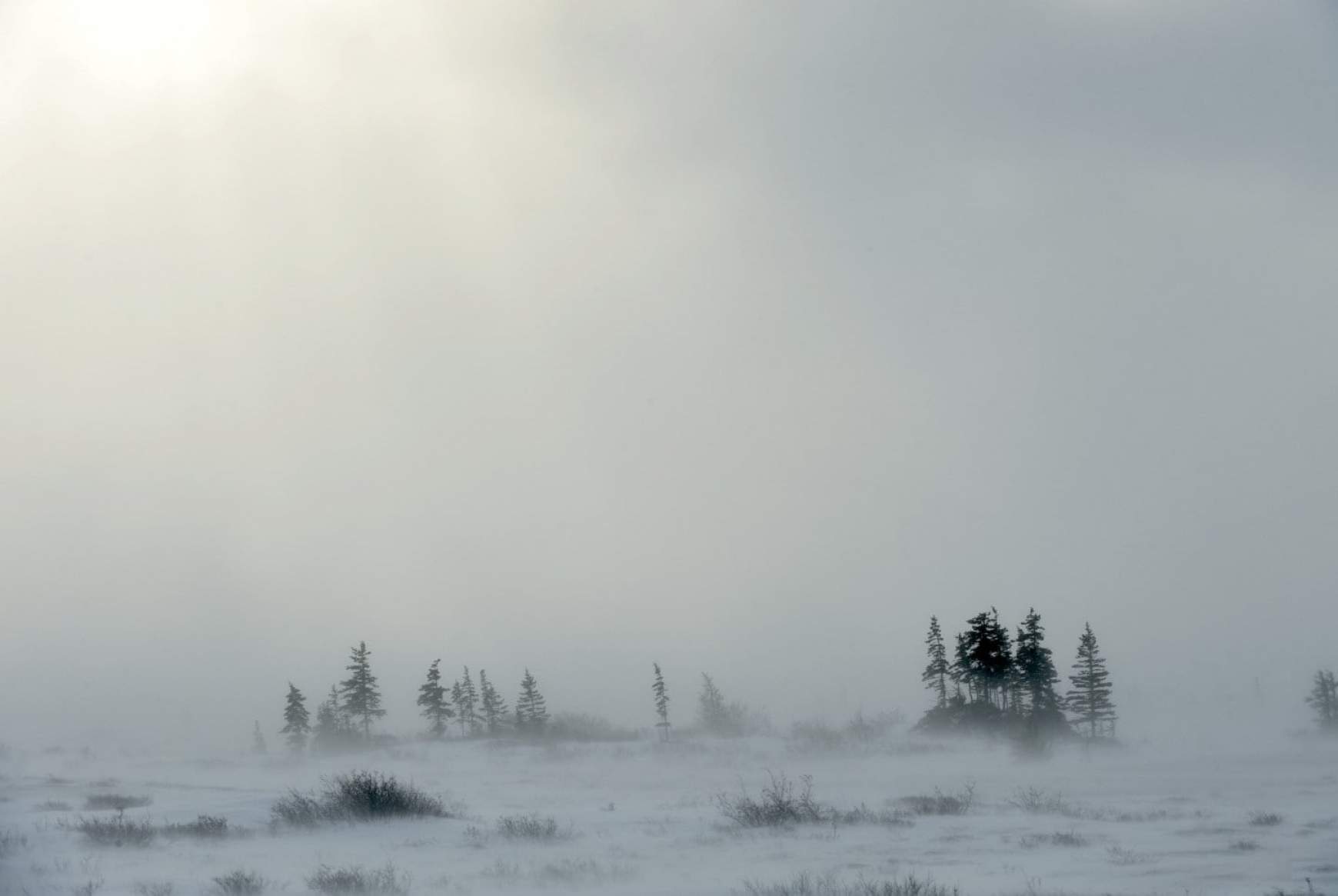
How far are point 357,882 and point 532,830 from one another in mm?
6278

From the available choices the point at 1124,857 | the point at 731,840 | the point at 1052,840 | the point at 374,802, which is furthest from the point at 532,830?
the point at 1124,857

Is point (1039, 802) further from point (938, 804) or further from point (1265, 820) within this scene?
point (1265, 820)

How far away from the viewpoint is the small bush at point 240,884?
48.0 feet

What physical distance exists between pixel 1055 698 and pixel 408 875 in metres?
44.8

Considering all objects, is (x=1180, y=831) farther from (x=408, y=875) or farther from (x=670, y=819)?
(x=408, y=875)

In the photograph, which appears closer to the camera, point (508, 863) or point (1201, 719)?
point (508, 863)

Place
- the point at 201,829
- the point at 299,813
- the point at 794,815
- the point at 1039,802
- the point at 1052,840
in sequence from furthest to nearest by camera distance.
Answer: the point at 1039,802 < the point at 299,813 < the point at 794,815 < the point at 201,829 < the point at 1052,840

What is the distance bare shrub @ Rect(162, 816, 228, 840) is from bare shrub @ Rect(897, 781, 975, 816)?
1607 centimetres

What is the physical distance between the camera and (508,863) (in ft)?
55.6

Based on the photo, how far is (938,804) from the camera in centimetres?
2488

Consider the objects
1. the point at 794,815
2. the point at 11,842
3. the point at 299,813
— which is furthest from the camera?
the point at 299,813

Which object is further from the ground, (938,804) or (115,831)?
(115,831)

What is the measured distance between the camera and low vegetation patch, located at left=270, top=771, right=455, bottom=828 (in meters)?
22.7

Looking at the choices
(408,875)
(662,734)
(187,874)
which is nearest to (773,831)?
(408,875)
